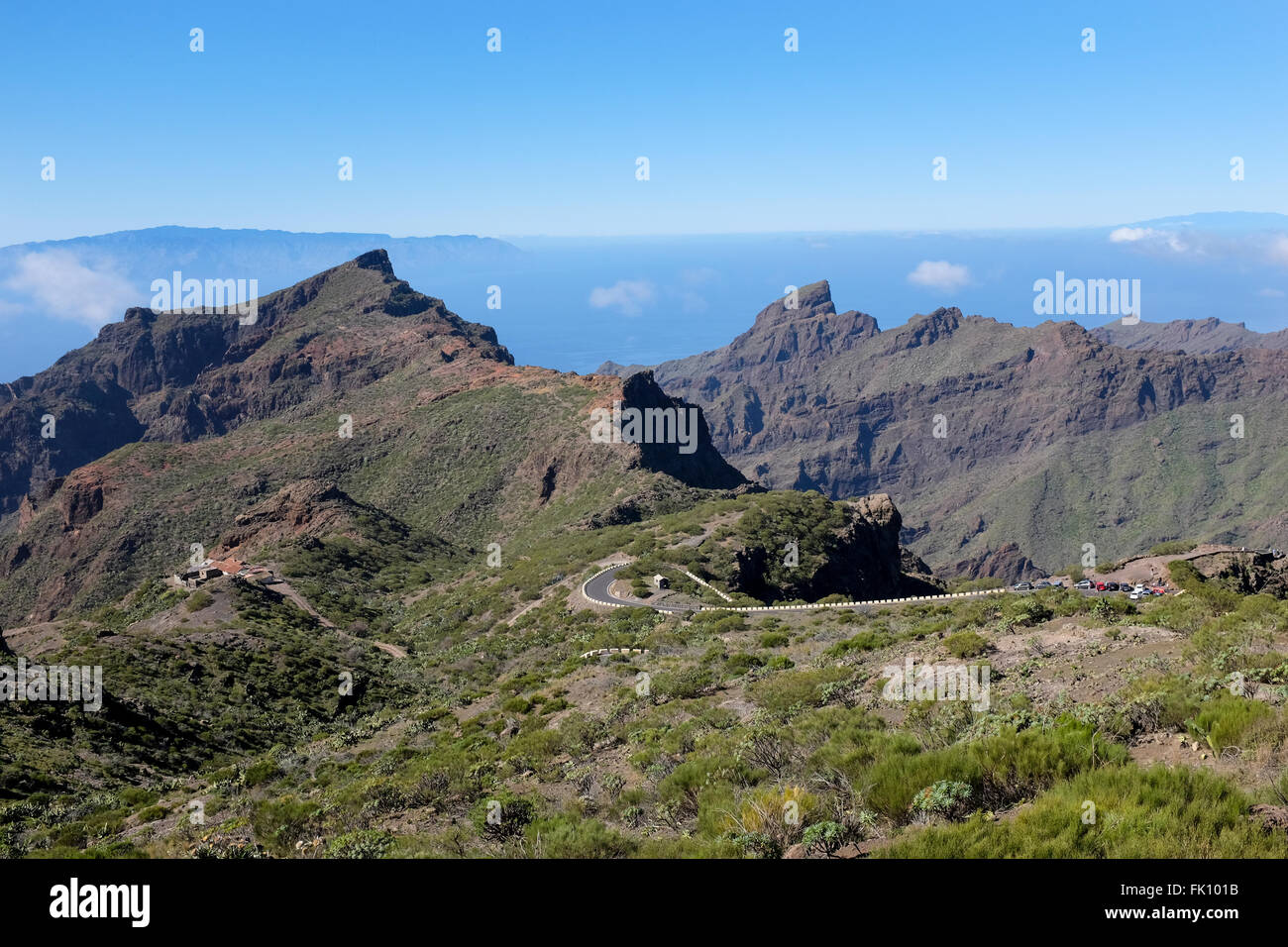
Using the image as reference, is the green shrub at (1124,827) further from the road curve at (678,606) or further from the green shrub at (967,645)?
the road curve at (678,606)

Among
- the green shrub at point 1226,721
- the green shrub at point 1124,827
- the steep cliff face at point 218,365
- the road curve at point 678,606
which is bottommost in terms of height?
the road curve at point 678,606

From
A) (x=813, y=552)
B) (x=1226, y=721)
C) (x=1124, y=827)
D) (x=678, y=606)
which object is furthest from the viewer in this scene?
(x=813, y=552)

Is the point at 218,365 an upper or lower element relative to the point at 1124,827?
upper

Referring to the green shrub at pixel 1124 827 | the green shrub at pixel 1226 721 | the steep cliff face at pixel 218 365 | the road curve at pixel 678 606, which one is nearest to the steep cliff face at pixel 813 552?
the road curve at pixel 678 606

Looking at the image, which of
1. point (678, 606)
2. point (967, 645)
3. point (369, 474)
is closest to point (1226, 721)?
point (967, 645)

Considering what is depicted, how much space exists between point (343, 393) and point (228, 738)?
10047 centimetres

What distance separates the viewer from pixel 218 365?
631 feet

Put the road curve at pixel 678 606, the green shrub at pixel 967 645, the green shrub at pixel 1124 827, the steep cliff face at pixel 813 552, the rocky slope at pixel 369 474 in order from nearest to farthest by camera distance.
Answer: the green shrub at pixel 1124 827, the green shrub at pixel 967 645, the road curve at pixel 678 606, the steep cliff face at pixel 813 552, the rocky slope at pixel 369 474

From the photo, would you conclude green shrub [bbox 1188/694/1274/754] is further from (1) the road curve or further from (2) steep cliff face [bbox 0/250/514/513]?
(2) steep cliff face [bbox 0/250/514/513]

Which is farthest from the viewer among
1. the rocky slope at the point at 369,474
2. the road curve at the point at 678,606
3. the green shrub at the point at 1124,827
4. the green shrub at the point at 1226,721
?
the rocky slope at the point at 369,474

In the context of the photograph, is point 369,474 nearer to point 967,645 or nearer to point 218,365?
point 967,645

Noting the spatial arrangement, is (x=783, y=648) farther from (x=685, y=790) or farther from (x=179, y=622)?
(x=179, y=622)

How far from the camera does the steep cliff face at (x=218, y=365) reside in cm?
13925
